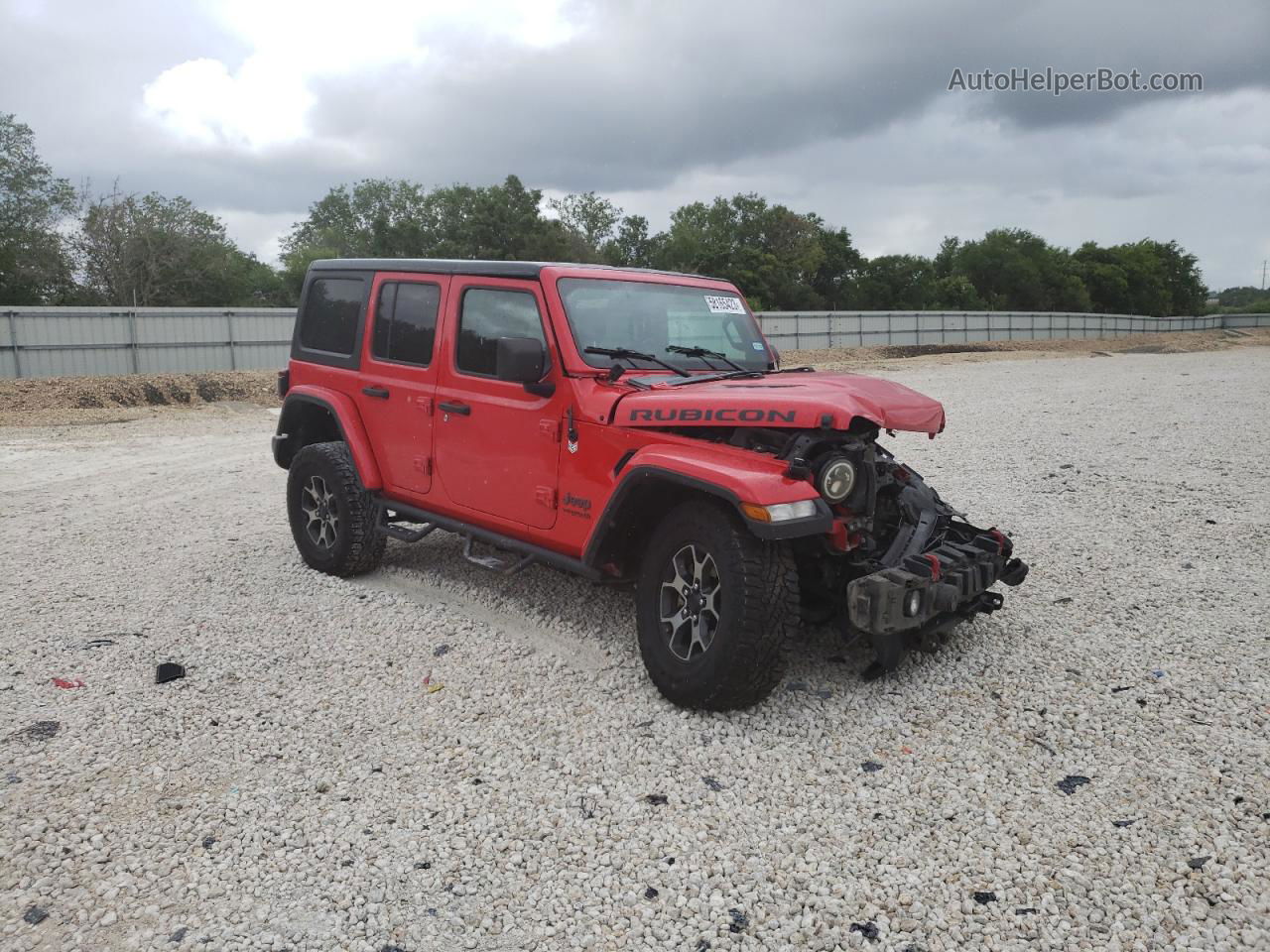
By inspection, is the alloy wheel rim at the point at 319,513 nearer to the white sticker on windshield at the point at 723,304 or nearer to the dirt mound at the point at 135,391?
the white sticker on windshield at the point at 723,304

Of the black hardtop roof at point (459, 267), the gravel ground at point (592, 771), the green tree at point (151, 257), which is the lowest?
the gravel ground at point (592, 771)

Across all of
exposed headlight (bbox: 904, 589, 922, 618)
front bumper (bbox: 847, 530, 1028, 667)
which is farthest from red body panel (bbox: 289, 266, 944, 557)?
exposed headlight (bbox: 904, 589, 922, 618)

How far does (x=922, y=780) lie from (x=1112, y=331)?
61.2m

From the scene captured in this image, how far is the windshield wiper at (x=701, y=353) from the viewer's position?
5105 millimetres

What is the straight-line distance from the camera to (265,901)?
9.86ft

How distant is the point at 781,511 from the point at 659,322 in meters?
1.76

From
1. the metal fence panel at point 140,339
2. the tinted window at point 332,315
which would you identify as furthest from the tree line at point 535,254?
the tinted window at point 332,315

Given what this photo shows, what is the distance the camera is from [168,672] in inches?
185

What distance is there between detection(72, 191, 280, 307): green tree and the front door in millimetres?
38290

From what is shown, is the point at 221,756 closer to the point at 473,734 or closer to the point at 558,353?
the point at 473,734

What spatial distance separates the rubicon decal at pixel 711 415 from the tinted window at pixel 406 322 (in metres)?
1.81

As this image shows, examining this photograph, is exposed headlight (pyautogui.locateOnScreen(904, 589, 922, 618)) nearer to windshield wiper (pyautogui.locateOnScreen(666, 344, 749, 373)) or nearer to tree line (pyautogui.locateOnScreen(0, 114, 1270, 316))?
windshield wiper (pyautogui.locateOnScreen(666, 344, 749, 373))

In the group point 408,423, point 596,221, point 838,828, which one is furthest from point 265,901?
point 596,221

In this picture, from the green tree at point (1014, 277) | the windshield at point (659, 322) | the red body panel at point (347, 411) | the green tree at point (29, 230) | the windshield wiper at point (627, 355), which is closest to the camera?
the windshield wiper at point (627, 355)
